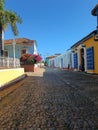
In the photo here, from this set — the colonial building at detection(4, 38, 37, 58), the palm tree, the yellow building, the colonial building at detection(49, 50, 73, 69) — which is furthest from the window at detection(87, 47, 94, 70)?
the colonial building at detection(4, 38, 37, 58)

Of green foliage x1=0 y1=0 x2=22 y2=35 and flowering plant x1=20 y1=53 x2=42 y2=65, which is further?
flowering plant x1=20 y1=53 x2=42 y2=65

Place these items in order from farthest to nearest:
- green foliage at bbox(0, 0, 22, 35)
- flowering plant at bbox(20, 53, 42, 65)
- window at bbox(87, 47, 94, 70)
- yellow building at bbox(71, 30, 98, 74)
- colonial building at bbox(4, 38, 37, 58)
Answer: colonial building at bbox(4, 38, 37, 58), flowering plant at bbox(20, 53, 42, 65), window at bbox(87, 47, 94, 70), yellow building at bbox(71, 30, 98, 74), green foliage at bbox(0, 0, 22, 35)

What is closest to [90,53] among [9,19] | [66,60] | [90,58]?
Answer: [90,58]

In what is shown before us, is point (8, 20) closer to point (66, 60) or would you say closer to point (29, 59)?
point (29, 59)

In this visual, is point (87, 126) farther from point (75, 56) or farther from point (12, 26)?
point (75, 56)

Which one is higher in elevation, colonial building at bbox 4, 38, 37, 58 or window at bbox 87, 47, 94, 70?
colonial building at bbox 4, 38, 37, 58

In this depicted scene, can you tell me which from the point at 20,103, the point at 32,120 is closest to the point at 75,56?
the point at 20,103

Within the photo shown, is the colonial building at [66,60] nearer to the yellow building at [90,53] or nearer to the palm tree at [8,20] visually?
the yellow building at [90,53]

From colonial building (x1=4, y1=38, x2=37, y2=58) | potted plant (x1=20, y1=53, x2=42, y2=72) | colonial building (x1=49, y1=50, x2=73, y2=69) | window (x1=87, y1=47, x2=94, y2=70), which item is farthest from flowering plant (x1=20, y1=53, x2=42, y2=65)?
colonial building (x1=4, y1=38, x2=37, y2=58)

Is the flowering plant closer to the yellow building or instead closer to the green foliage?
the yellow building

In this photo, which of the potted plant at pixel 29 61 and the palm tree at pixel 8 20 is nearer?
the palm tree at pixel 8 20

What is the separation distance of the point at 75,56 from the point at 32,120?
32.1 meters

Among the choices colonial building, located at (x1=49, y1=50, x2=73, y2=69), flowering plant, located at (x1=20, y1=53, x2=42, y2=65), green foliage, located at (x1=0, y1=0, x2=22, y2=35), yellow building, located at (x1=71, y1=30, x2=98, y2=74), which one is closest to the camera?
green foliage, located at (x1=0, y1=0, x2=22, y2=35)

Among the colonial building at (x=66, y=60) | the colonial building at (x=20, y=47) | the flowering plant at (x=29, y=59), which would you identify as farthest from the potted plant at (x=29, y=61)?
the colonial building at (x=20, y=47)
